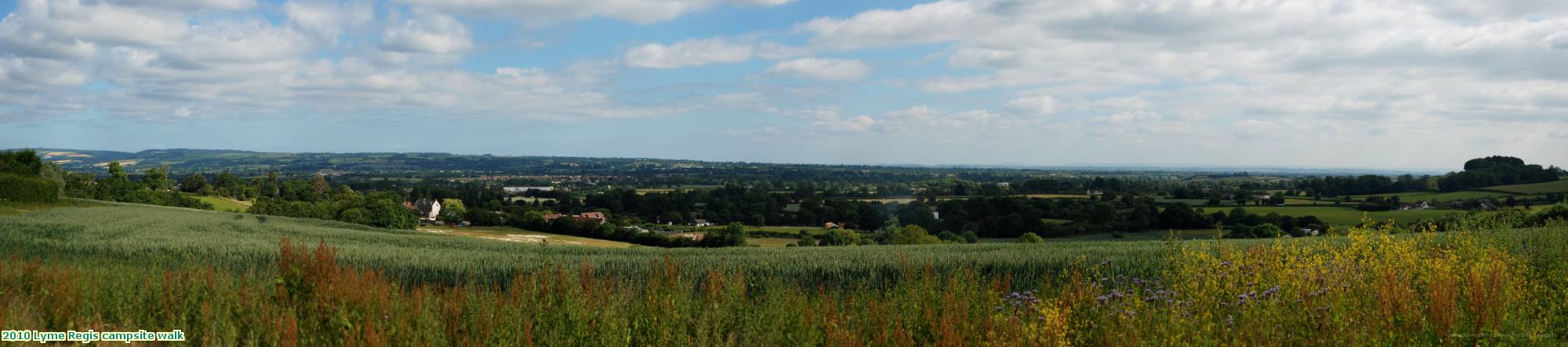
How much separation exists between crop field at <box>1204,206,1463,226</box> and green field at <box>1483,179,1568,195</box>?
377 inches

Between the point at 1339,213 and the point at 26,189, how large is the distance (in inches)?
2647

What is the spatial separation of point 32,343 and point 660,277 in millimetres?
4588

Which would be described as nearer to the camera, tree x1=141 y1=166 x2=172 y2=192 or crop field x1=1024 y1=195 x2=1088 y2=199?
crop field x1=1024 y1=195 x2=1088 y2=199

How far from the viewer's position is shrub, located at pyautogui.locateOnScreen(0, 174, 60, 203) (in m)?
28.6

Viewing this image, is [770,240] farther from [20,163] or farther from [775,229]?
[20,163]

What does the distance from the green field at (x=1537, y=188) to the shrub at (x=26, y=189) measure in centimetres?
7726

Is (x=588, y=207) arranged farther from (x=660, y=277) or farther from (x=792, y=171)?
(x=660, y=277)

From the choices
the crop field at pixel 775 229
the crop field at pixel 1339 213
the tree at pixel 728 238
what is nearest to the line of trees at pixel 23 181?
the tree at pixel 728 238

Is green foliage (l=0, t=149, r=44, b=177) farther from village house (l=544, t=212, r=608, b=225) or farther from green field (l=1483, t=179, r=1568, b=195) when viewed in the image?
green field (l=1483, t=179, r=1568, b=195)

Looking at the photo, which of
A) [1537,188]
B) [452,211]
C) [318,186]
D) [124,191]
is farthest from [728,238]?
[318,186]

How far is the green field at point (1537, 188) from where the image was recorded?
47.1m

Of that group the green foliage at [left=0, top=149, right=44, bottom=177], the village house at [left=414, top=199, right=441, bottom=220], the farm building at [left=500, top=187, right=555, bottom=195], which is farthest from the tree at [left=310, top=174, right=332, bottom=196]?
the green foliage at [left=0, top=149, right=44, bottom=177]

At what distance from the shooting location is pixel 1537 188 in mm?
49562

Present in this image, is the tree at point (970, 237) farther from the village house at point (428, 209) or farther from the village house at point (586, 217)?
the village house at point (428, 209)
